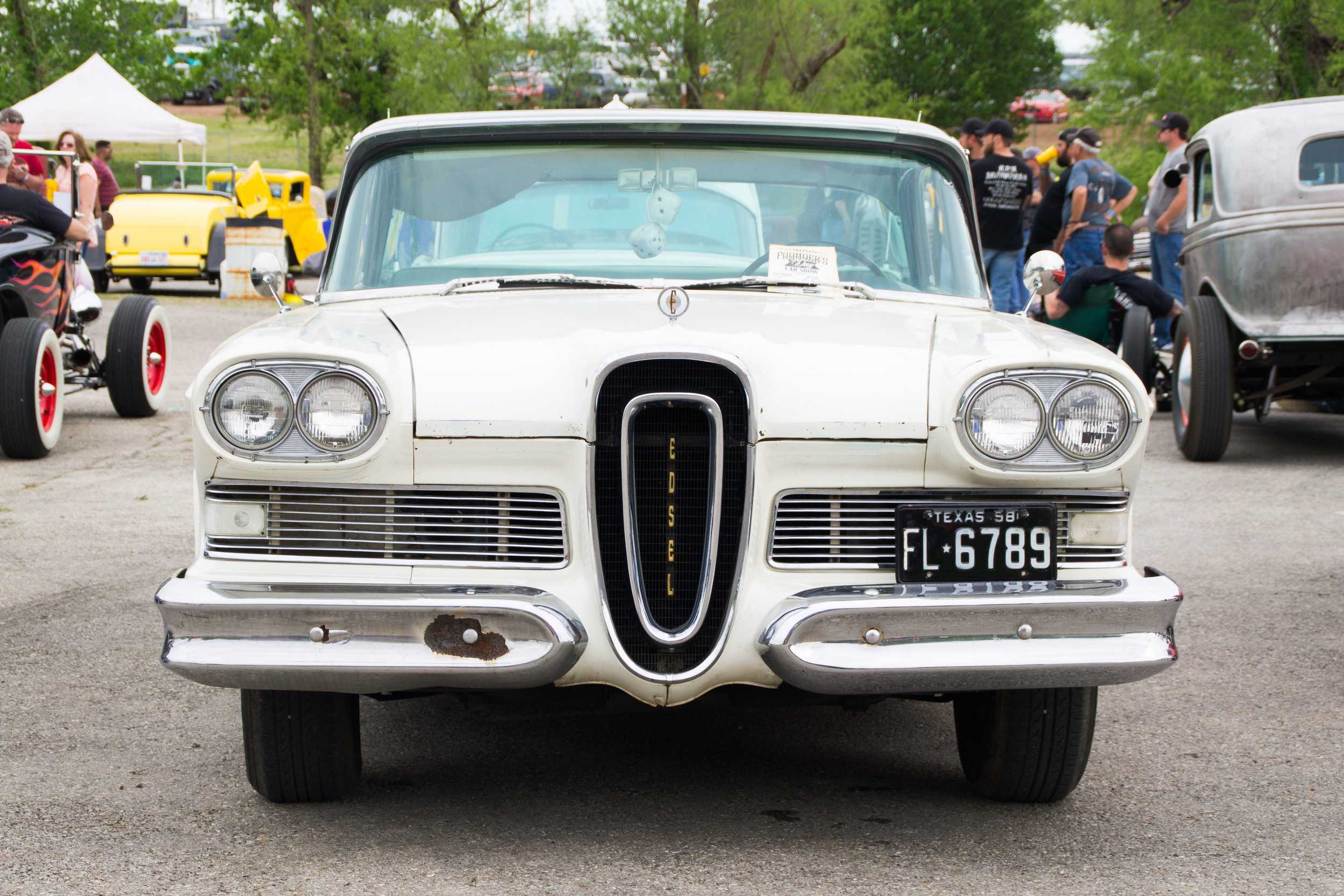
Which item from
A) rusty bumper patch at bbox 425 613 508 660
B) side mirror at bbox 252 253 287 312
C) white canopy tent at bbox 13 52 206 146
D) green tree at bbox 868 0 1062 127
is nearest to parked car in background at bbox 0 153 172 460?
side mirror at bbox 252 253 287 312

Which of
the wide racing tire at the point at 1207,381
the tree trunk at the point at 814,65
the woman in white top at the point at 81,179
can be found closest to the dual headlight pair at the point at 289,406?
the woman in white top at the point at 81,179

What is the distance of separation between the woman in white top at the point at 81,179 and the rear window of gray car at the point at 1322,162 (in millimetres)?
6776

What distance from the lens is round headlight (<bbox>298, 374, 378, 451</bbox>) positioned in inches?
128

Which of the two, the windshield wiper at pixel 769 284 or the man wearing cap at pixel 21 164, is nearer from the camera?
the windshield wiper at pixel 769 284

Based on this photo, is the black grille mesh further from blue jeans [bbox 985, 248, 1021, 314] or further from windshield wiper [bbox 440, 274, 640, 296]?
blue jeans [bbox 985, 248, 1021, 314]

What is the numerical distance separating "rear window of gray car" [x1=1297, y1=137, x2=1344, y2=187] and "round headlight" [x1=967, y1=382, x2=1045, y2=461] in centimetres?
658

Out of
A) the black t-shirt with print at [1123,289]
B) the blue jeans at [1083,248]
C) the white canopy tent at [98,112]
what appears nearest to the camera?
the black t-shirt with print at [1123,289]

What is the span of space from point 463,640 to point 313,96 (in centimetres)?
3765

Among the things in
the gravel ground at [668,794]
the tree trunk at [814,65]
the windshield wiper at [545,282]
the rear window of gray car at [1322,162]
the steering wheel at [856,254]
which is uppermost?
the tree trunk at [814,65]

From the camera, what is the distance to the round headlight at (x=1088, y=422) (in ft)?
10.9

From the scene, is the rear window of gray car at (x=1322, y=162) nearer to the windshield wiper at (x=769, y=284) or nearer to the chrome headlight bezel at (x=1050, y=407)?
the windshield wiper at (x=769, y=284)

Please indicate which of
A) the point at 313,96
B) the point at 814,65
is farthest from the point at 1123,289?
the point at 814,65

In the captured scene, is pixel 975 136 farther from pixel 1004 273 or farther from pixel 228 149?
pixel 228 149

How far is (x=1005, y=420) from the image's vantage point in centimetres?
329
